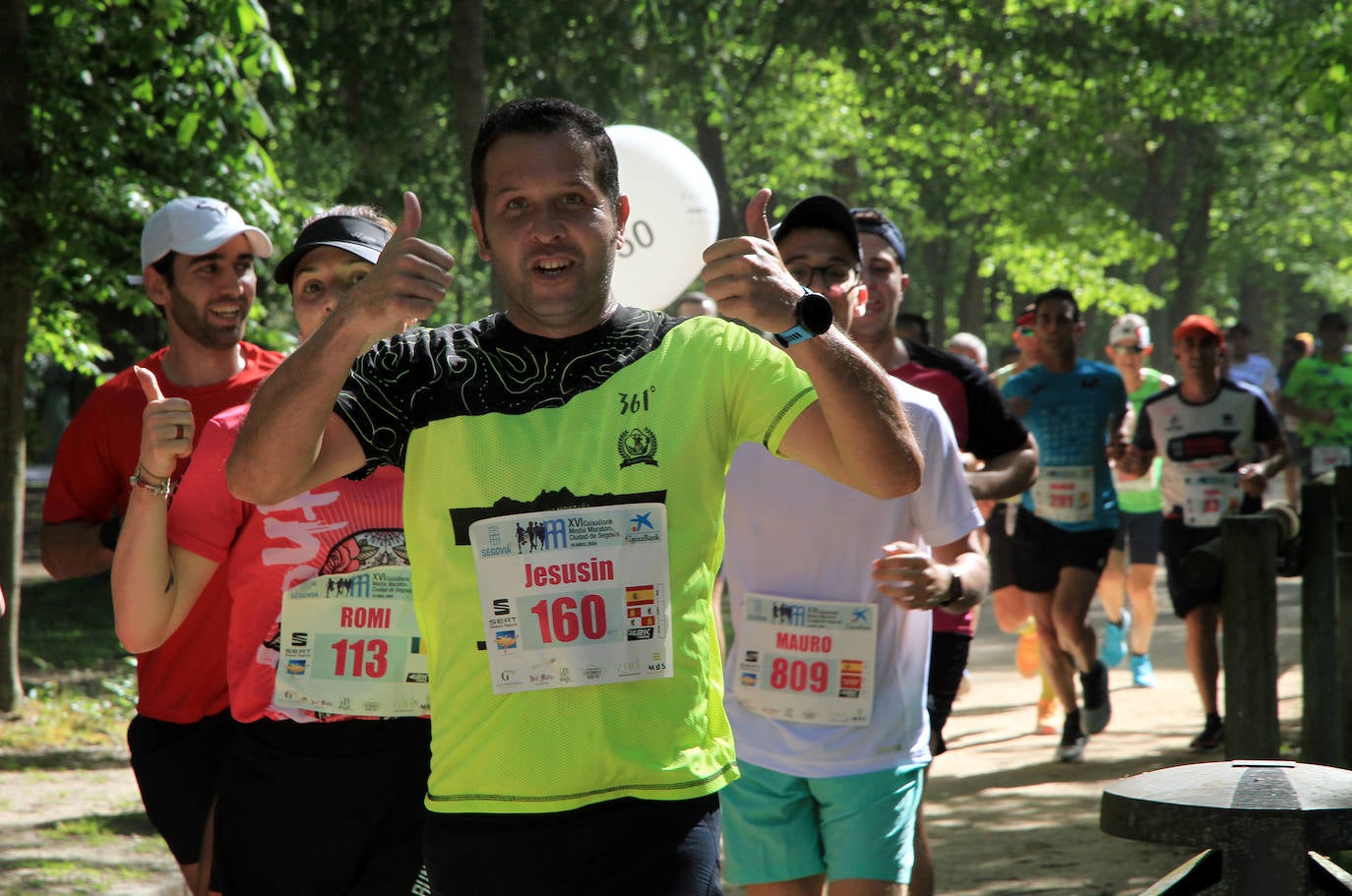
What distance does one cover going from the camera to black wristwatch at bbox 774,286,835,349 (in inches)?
102

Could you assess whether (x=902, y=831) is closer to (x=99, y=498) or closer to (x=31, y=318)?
Answer: (x=99, y=498)

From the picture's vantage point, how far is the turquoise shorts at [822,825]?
3.79 m

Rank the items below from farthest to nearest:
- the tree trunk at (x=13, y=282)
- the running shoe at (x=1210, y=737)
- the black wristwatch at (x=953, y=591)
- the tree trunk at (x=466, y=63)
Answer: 1. the tree trunk at (x=466, y=63)
2. the tree trunk at (x=13, y=282)
3. the running shoe at (x=1210, y=737)
4. the black wristwatch at (x=953, y=591)

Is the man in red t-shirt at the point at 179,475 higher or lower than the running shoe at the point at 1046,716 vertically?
higher

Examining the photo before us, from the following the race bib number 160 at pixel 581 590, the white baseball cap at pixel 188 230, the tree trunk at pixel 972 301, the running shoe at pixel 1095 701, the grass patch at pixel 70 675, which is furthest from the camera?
the tree trunk at pixel 972 301

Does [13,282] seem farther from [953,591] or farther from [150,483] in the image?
[953,591]

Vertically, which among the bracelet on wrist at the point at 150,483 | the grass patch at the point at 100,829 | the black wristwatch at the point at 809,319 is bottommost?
the grass patch at the point at 100,829

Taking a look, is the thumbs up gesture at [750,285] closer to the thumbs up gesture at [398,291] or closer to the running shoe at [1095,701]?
the thumbs up gesture at [398,291]

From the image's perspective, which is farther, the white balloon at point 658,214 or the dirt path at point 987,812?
the white balloon at point 658,214

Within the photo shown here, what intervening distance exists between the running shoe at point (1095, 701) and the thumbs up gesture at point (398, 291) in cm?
657

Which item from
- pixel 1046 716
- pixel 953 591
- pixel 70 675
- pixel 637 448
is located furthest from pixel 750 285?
pixel 70 675

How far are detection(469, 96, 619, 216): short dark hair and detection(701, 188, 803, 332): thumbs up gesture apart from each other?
32 cm

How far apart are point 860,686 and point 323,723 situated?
1253 millimetres

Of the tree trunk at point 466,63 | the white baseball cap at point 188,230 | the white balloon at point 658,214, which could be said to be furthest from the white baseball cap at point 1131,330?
the white baseball cap at point 188,230
